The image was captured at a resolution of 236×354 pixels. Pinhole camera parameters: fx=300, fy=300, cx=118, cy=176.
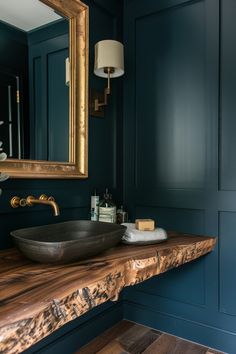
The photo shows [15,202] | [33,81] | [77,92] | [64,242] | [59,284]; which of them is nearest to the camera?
[59,284]

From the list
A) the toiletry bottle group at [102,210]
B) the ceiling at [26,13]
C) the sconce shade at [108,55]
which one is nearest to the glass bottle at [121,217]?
the toiletry bottle group at [102,210]

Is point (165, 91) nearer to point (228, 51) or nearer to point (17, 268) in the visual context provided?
point (228, 51)

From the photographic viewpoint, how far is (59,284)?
0.92 m

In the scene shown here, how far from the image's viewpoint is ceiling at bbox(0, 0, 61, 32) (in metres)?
1.41

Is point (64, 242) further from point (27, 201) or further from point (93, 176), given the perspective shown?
point (93, 176)

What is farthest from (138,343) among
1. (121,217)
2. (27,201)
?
(27,201)

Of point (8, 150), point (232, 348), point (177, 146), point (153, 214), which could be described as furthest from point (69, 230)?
point (232, 348)

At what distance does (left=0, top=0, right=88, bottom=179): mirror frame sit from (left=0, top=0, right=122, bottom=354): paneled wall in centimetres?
9

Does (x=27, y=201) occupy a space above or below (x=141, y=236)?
above

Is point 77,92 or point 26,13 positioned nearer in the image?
point 26,13

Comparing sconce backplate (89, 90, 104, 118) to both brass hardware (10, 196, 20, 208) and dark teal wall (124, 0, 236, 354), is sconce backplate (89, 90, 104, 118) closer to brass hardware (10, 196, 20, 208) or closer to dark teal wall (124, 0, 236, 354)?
dark teal wall (124, 0, 236, 354)

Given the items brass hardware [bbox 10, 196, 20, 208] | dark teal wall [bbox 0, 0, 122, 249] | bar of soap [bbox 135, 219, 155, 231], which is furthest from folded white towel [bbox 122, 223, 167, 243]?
brass hardware [bbox 10, 196, 20, 208]

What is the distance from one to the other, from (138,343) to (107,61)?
5.59ft

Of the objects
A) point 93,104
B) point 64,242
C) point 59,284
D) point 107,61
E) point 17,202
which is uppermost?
point 107,61
